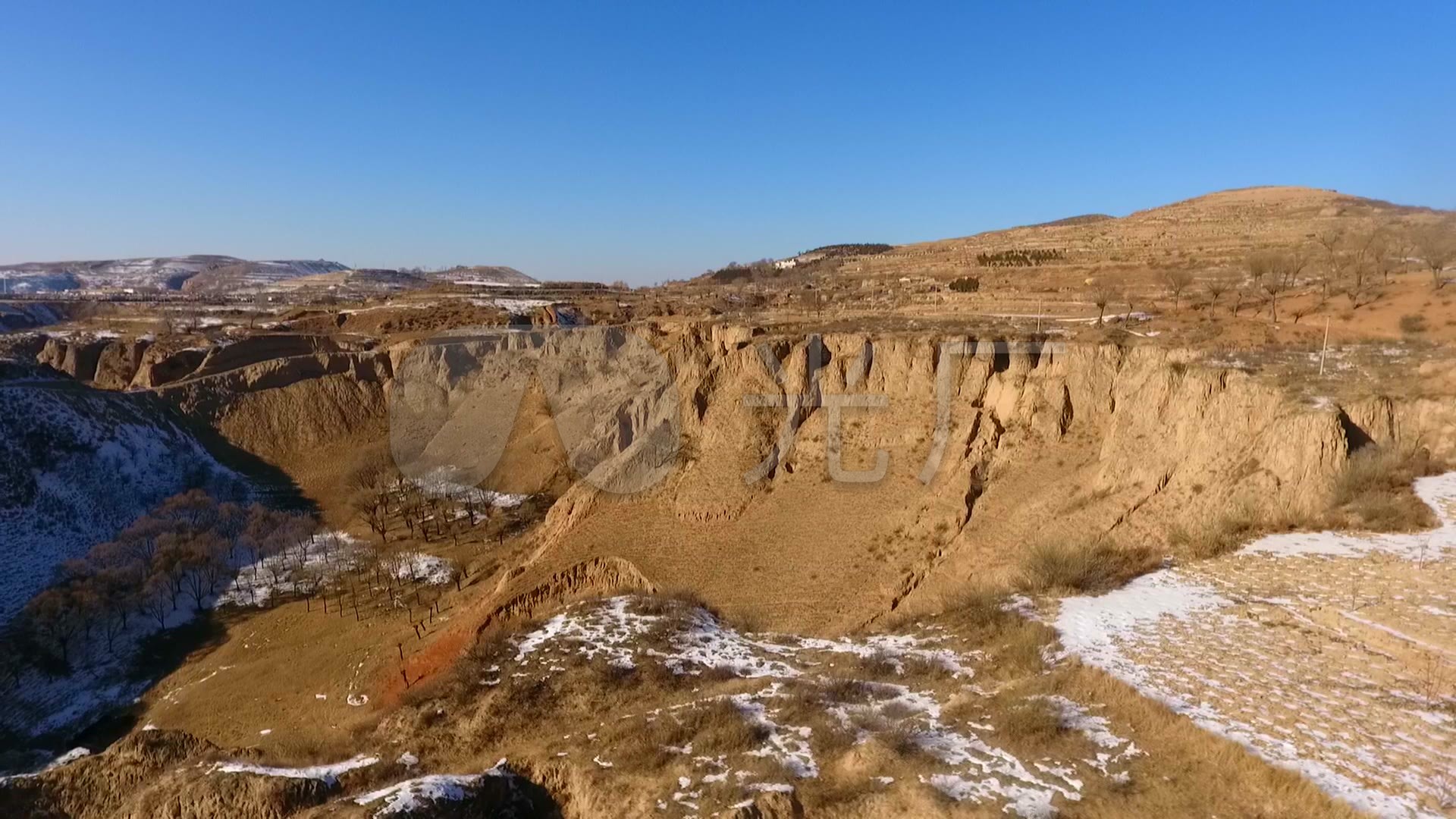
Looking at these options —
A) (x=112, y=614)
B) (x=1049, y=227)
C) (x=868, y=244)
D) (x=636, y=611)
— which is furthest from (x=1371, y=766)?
(x=868, y=244)

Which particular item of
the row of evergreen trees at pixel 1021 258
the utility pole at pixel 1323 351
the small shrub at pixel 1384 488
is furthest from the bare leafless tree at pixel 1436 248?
the row of evergreen trees at pixel 1021 258

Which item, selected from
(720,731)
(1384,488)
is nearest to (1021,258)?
(1384,488)

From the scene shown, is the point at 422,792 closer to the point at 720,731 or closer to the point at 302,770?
the point at 302,770

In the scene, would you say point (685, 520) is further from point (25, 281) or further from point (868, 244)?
point (25, 281)

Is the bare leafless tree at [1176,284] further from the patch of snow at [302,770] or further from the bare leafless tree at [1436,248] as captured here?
the patch of snow at [302,770]

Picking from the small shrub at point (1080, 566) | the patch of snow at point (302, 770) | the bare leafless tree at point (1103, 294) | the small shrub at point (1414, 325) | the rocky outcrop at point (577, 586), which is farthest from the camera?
the bare leafless tree at point (1103, 294)

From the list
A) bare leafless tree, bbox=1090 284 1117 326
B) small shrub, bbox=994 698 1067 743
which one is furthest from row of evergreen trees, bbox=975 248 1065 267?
small shrub, bbox=994 698 1067 743
